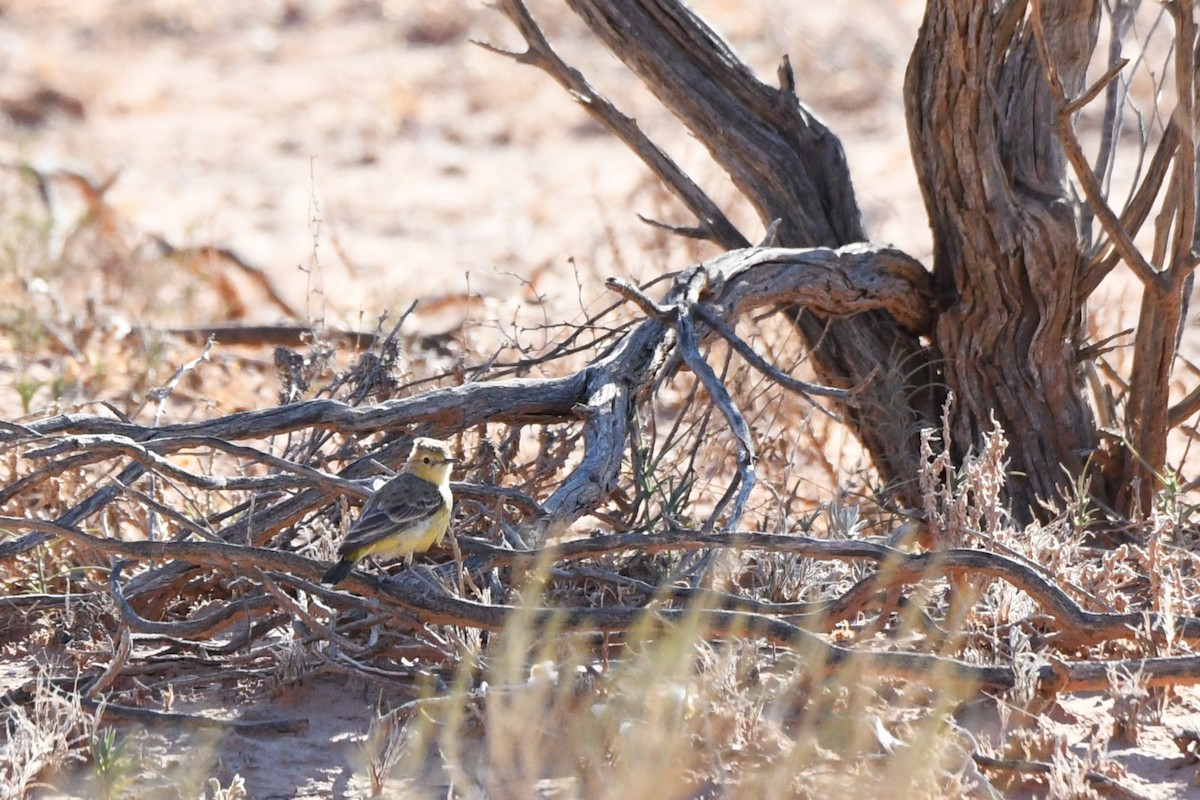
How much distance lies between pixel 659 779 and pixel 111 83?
540 inches

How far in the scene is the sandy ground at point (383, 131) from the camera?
11.0 metres

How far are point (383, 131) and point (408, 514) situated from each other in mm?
11027

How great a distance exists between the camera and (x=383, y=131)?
14609mm

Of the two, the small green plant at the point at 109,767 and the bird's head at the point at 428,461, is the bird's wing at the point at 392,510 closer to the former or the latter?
the bird's head at the point at 428,461

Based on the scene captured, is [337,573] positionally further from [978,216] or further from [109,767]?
[978,216]

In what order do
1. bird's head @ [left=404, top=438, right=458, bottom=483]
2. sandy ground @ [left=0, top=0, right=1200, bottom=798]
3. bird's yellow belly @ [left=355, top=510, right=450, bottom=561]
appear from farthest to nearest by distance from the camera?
1. sandy ground @ [left=0, top=0, right=1200, bottom=798]
2. bird's head @ [left=404, top=438, right=458, bottom=483]
3. bird's yellow belly @ [left=355, top=510, right=450, bottom=561]

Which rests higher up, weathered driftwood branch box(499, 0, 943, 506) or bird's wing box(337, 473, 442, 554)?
weathered driftwood branch box(499, 0, 943, 506)

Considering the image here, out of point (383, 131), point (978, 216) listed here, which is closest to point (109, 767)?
point (978, 216)

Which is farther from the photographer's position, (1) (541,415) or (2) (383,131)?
(2) (383,131)

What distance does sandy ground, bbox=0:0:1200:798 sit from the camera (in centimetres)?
1102

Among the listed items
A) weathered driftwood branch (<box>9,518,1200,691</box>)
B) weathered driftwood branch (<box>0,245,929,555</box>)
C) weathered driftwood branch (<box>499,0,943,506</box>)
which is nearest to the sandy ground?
weathered driftwood branch (<box>499,0,943,506</box>)

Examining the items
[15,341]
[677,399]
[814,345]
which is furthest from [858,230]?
[15,341]

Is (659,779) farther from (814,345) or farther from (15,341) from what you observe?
(15,341)

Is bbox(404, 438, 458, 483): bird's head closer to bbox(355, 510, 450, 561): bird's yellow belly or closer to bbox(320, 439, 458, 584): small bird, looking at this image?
bbox(320, 439, 458, 584): small bird
